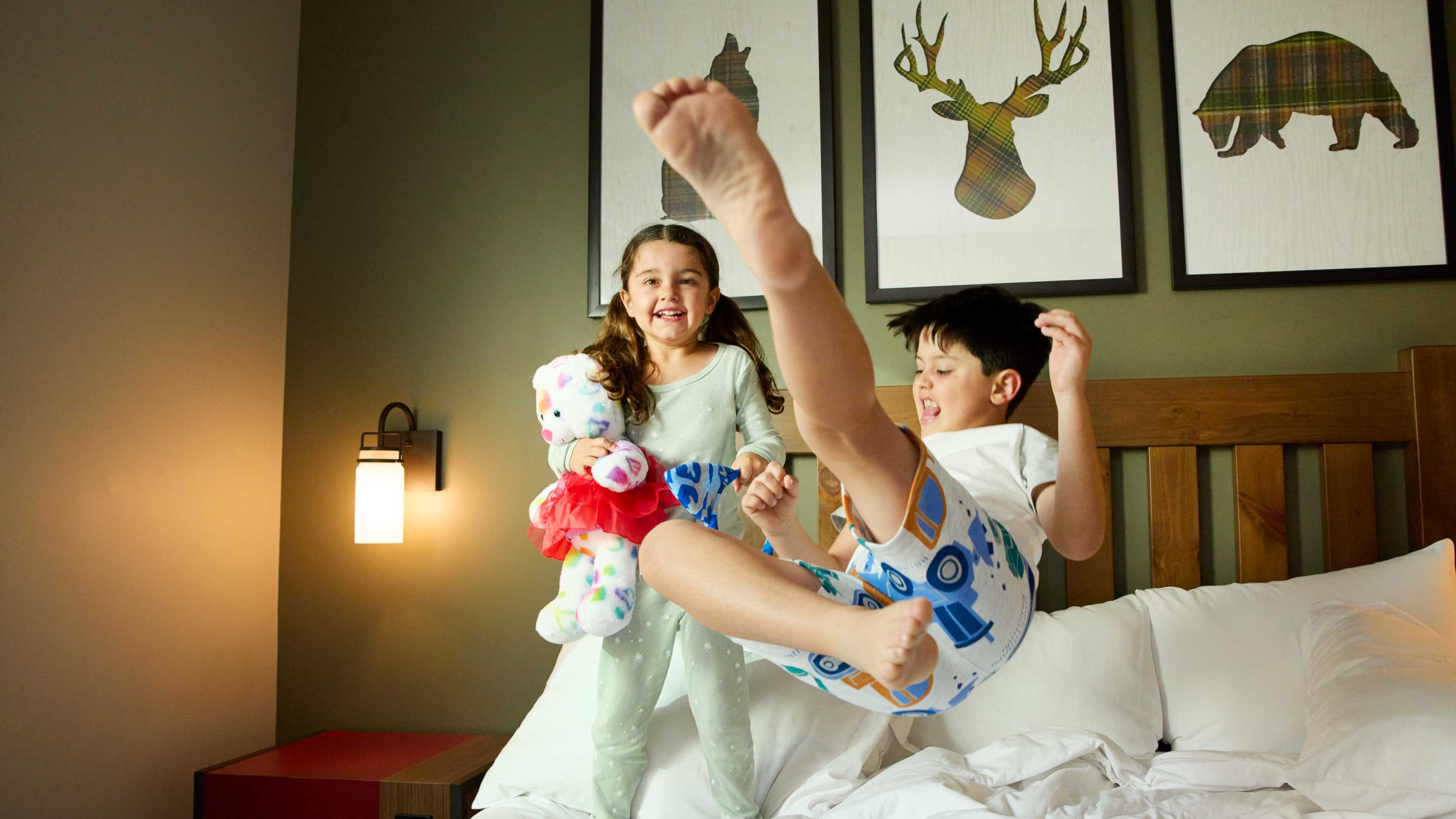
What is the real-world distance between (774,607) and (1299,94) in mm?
1696

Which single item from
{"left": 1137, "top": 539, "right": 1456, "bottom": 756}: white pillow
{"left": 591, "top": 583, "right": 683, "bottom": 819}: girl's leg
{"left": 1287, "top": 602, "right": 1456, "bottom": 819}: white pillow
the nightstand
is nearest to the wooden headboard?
{"left": 1137, "top": 539, "right": 1456, "bottom": 756}: white pillow

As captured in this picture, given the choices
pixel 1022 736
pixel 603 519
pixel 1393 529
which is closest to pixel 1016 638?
pixel 1022 736

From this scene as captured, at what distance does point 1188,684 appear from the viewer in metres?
1.59

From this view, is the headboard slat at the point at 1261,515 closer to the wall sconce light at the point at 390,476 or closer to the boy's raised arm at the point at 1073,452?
the boy's raised arm at the point at 1073,452

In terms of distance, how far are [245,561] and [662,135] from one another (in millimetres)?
1786

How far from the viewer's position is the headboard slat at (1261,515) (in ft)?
5.91

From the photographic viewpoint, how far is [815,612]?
0.93m

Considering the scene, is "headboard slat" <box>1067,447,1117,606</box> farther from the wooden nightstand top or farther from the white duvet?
the wooden nightstand top

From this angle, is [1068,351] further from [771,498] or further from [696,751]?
[696,751]

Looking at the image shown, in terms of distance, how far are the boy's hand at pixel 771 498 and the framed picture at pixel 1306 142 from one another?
45.5 inches

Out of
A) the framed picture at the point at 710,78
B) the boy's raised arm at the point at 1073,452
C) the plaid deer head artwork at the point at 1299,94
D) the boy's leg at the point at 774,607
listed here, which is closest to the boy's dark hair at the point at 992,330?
the boy's raised arm at the point at 1073,452

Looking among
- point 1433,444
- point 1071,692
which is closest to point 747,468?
point 1071,692

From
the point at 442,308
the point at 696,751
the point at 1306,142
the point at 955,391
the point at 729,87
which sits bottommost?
the point at 696,751

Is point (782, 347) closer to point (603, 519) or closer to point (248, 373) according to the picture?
point (603, 519)
